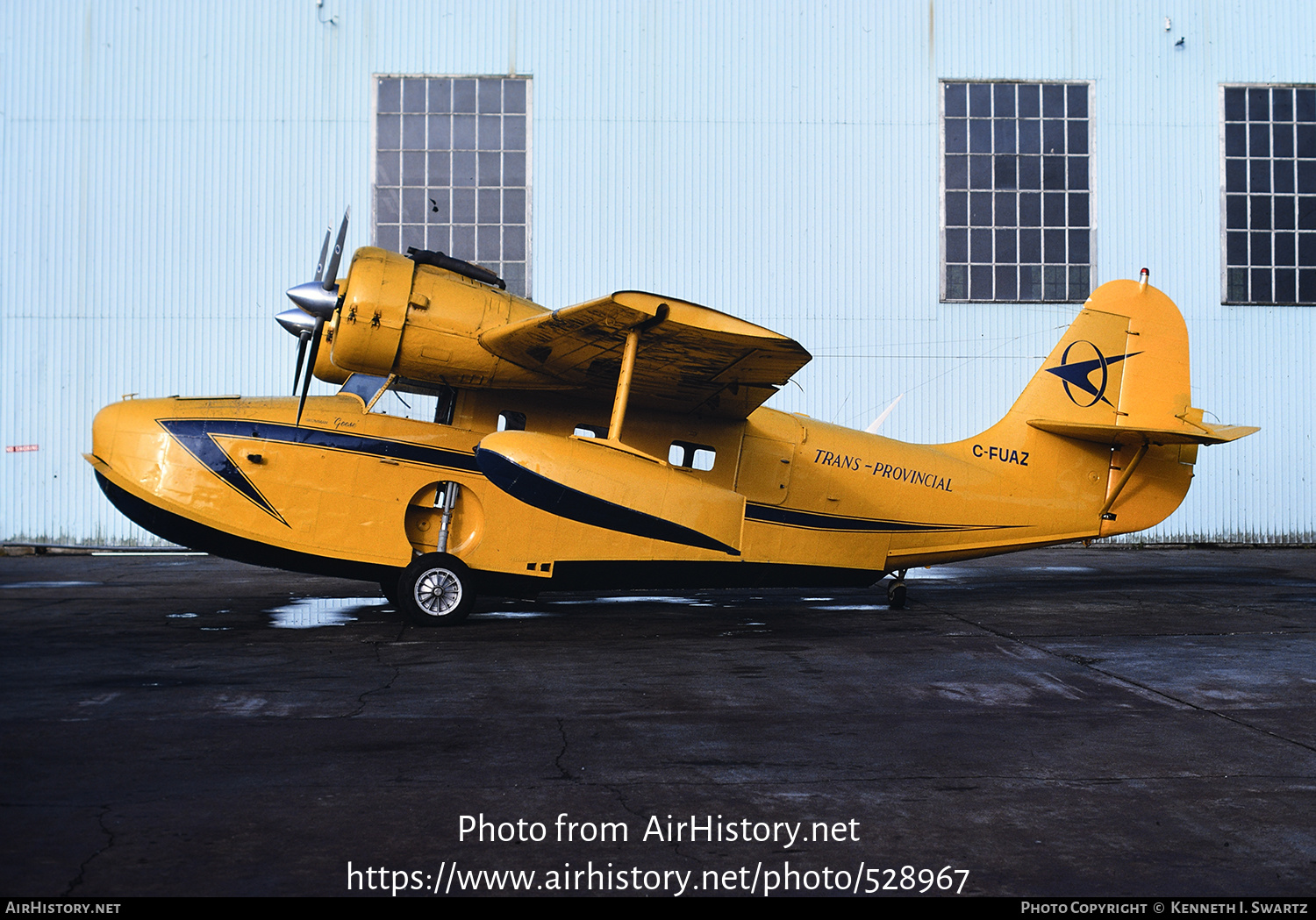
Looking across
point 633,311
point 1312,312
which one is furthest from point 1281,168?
point 633,311

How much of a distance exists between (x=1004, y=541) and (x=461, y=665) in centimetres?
726

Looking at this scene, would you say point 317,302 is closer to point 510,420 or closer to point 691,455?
point 510,420

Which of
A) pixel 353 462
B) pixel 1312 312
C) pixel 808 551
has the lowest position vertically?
pixel 808 551

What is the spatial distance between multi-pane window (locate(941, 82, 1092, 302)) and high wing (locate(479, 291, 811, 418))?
12.3 m

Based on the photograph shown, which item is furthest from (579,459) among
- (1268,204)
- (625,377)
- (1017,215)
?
(1268,204)

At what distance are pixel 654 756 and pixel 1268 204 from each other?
21.9m

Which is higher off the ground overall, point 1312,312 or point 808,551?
point 1312,312

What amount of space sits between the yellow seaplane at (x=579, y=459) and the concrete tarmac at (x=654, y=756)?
85 cm

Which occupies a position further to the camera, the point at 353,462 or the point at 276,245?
the point at 276,245

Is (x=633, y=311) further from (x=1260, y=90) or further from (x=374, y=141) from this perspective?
(x=1260, y=90)

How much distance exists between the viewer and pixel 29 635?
8.94 meters

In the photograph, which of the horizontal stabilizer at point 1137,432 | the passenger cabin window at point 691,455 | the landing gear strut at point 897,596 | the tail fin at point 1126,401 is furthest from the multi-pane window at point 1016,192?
the passenger cabin window at point 691,455

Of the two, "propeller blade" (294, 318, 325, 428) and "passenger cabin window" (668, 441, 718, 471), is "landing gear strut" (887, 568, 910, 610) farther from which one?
"propeller blade" (294, 318, 325, 428)

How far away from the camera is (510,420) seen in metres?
10.6
